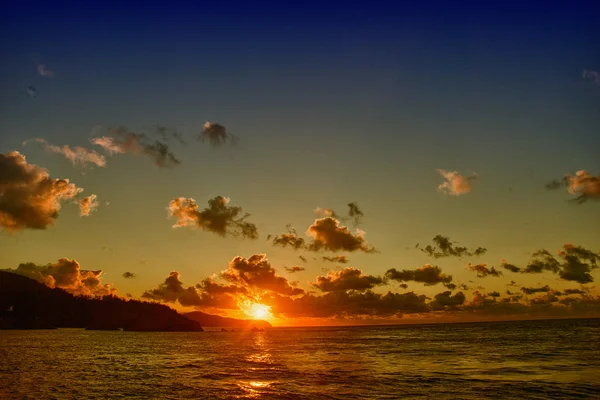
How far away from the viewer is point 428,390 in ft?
136

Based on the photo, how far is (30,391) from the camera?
40.8m

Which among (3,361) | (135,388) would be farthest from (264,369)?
(3,361)

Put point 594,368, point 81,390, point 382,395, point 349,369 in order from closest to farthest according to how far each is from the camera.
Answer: point 382,395 < point 81,390 < point 594,368 < point 349,369

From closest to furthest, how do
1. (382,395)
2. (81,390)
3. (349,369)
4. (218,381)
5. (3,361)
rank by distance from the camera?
1. (382,395)
2. (81,390)
3. (218,381)
4. (349,369)
5. (3,361)

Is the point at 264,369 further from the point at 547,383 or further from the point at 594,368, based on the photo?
the point at 594,368

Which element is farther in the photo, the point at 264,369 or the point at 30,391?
the point at 264,369

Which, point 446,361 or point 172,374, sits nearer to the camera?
A: point 172,374

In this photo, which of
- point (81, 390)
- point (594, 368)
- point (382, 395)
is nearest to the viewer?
point (382, 395)

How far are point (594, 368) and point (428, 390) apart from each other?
31.4 m

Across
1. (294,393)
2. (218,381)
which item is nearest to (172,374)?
(218,381)

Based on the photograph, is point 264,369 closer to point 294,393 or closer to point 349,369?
point 349,369

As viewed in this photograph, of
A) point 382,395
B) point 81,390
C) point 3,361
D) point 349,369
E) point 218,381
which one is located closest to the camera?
point 382,395

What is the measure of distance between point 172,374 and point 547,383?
46295 mm

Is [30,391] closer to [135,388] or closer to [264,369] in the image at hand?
[135,388]
